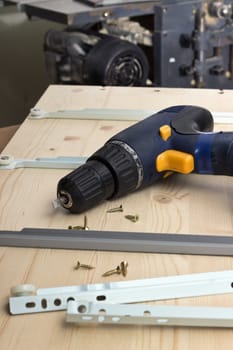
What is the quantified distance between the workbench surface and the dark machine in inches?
22.2

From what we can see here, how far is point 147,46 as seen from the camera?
1702mm

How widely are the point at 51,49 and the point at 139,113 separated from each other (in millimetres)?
761

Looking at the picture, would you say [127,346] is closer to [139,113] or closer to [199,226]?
[199,226]

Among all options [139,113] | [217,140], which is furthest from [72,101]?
[217,140]

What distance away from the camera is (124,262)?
0.65 meters

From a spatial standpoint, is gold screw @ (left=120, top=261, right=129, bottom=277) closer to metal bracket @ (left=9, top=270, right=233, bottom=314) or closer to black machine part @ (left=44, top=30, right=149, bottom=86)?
metal bracket @ (left=9, top=270, right=233, bottom=314)

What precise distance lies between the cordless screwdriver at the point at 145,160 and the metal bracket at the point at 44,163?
10 cm

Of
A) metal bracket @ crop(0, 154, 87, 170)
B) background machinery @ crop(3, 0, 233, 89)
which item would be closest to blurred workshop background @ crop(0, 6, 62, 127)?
background machinery @ crop(3, 0, 233, 89)

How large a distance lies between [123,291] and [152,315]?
0.15ft

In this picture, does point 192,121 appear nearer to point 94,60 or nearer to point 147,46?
point 94,60

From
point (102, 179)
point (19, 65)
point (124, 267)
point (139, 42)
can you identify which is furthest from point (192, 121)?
point (19, 65)

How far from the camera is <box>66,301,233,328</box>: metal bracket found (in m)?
0.55

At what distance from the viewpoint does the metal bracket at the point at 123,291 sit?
23.0 inches

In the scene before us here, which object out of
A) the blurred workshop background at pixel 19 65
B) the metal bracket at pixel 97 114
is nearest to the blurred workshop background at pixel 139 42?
the blurred workshop background at pixel 19 65
